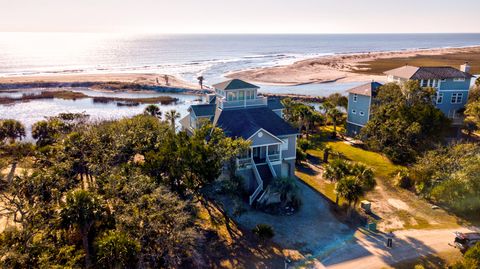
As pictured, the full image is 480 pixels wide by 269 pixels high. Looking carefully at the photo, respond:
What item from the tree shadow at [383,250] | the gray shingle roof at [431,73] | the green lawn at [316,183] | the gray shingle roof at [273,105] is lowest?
the tree shadow at [383,250]

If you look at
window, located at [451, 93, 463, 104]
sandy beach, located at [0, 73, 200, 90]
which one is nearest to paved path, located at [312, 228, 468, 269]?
window, located at [451, 93, 463, 104]

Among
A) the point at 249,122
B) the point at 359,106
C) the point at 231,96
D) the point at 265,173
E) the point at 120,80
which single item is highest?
the point at 231,96

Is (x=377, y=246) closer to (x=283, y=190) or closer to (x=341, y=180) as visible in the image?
(x=341, y=180)

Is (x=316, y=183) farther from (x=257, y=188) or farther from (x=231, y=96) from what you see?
(x=231, y=96)

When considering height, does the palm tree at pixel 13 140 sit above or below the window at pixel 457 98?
below

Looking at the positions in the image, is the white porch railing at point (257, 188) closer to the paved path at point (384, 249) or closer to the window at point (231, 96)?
the window at point (231, 96)

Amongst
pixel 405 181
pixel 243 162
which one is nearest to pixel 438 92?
pixel 405 181

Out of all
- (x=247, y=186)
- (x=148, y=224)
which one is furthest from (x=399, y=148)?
(x=148, y=224)

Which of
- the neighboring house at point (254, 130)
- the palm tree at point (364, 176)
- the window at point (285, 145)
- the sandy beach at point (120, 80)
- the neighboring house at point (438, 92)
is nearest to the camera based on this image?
the palm tree at point (364, 176)

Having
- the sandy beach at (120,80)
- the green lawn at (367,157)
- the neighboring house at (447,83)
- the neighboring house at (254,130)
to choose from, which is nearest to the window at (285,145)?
the neighboring house at (254,130)
